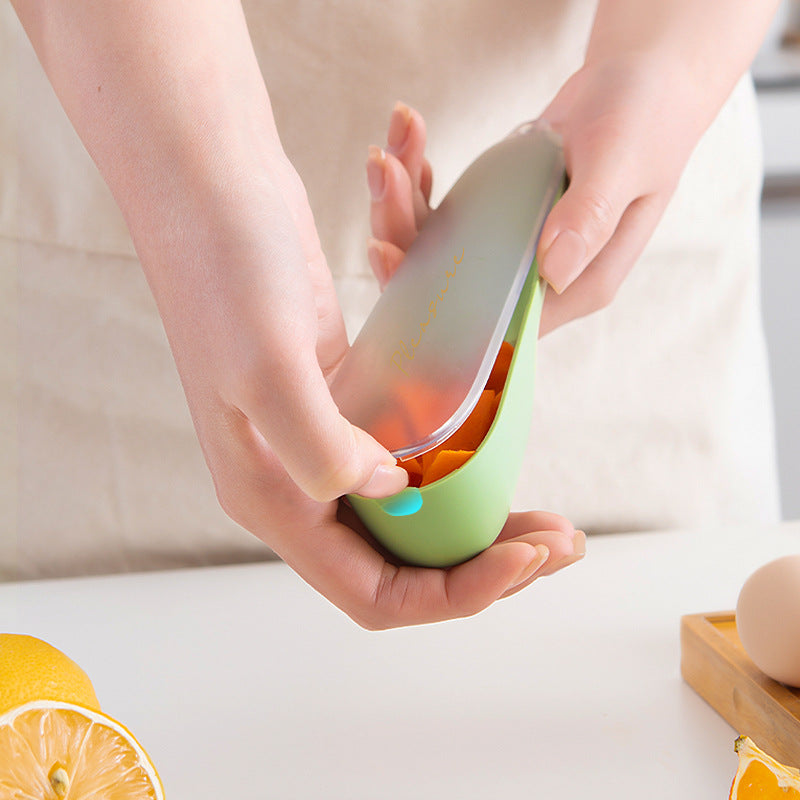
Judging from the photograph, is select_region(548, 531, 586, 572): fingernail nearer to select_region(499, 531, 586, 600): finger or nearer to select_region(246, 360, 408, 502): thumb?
select_region(499, 531, 586, 600): finger

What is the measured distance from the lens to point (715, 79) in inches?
24.8

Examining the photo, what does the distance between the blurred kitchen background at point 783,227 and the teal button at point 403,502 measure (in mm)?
1318

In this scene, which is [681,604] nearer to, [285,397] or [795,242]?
[285,397]

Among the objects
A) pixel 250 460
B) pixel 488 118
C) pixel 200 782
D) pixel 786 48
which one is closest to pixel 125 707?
pixel 200 782

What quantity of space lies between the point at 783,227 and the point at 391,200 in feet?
4.01

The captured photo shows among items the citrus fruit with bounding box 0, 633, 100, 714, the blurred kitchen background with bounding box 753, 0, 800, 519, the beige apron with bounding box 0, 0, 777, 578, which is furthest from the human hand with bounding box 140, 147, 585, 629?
the blurred kitchen background with bounding box 753, 0, 800, 519

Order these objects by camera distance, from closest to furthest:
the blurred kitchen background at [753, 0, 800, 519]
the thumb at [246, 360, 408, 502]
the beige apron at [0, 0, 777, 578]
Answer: the thumb at [246, 360, 408, 502] < the beige apron at [0, 0, 777, 578] < the blurred kitchen background at [753, 0, 800, 519]

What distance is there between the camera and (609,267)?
61 cm

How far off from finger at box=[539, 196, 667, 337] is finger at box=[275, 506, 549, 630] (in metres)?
0.19

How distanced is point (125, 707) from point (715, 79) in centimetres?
52

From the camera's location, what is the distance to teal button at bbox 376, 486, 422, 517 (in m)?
0.42

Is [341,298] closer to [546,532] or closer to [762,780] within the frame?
[546,532]

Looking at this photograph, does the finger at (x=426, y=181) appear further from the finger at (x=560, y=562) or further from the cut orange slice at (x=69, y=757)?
the cut orange slice at (x=69, y=757)

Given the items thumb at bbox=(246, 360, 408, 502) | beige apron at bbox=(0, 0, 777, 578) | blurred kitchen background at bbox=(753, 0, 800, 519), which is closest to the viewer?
thumb at bbox=(246, 360, 408, 502)
